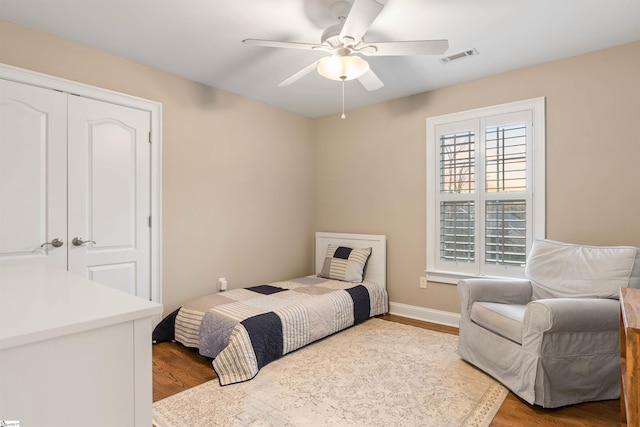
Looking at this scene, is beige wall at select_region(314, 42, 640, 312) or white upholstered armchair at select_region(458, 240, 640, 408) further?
beige wall at select_region(314, 42, 640, 312)

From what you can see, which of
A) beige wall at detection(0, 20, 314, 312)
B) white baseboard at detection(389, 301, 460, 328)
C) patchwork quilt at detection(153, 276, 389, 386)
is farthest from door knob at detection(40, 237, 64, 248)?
white baseboard at detection(389, 301, 460, 328)

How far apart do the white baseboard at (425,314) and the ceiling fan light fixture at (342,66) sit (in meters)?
2.53

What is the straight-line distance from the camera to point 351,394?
2156 mm

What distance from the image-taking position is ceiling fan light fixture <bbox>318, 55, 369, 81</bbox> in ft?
7.12

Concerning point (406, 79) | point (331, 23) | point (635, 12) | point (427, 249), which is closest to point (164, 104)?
point (331, 23)

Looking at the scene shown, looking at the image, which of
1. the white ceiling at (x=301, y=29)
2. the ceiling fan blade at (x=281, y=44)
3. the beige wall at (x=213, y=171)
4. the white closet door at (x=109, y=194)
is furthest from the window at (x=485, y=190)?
the white closet door at (x=109, y=194)

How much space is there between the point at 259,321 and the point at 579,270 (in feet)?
7.46

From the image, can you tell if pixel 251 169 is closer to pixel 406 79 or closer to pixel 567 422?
pixel 406 79

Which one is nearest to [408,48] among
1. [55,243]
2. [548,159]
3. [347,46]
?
[347,46]

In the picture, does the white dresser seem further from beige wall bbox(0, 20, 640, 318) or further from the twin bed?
beige wall bbox(0, 20, 640, 318)

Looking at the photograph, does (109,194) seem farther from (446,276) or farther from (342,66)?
(446,276)

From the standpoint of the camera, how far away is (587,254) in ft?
7.88

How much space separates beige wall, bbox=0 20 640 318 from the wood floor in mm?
647

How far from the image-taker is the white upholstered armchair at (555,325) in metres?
1.99
